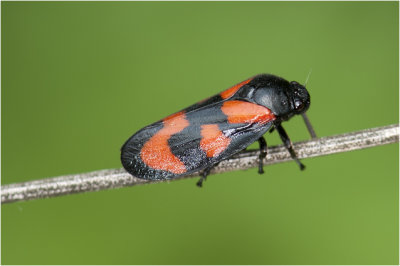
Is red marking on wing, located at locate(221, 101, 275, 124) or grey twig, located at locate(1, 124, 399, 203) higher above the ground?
red marking on wing, located at locate(221, 101, 275, 124)

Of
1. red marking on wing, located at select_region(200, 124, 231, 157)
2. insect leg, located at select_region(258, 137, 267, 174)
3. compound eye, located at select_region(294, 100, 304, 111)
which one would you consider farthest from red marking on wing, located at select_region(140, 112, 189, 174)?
compound eye, located at select_region(294, 100, 304, 111)

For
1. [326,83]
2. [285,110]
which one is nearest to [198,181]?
[285,110]

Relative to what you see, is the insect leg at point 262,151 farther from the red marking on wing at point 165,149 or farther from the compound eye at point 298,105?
the red marking on wing at point 165,149

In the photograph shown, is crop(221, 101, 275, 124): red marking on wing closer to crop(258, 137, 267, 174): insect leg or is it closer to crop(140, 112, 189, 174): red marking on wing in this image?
crop(258, 137, 267, 174): insect leg

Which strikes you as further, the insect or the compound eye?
the compound eye

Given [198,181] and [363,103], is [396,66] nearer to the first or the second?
[363,103]

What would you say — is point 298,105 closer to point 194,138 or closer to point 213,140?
point 213,140
